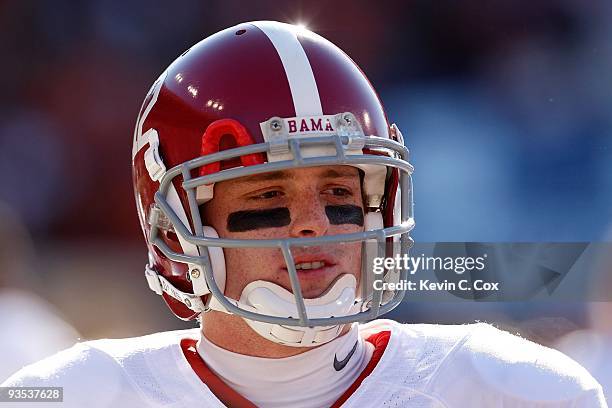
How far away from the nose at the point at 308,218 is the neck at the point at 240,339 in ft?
0.56

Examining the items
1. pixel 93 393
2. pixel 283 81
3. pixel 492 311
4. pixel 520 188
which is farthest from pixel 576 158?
pixel 93 393

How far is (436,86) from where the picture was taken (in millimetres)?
3162

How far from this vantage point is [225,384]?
128 cm

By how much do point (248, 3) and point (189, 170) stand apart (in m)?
2.05

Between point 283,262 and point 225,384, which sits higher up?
point 283,262

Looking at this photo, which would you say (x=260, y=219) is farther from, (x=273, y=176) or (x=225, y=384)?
(x=225, y=384)

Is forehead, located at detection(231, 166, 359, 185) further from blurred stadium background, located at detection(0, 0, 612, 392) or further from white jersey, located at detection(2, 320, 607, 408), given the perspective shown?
blurred stadium background, located at detection(0, 0, 612, 392)

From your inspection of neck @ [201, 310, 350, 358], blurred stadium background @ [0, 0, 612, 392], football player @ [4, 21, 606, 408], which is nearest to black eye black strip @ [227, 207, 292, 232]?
football player @ [4, 21, 606, 408]

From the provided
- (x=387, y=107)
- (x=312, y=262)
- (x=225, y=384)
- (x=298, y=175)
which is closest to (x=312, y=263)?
(x=312, y=262)

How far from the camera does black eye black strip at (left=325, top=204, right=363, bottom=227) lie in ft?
4.17

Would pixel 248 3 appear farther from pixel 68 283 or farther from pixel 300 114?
pixel 300 114

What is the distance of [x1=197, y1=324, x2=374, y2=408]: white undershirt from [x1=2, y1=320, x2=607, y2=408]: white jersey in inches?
1.9

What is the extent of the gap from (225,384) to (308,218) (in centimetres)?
29

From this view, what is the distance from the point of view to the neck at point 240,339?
128cm
